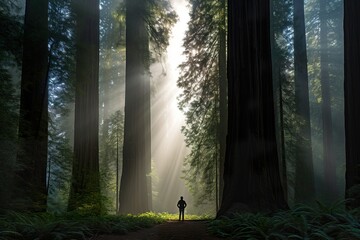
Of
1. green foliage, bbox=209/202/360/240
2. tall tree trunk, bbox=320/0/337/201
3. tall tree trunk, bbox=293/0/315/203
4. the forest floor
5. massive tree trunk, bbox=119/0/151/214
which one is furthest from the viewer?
tall tree trunk, bbox=320/0/337/201

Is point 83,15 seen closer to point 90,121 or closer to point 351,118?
point 90,121

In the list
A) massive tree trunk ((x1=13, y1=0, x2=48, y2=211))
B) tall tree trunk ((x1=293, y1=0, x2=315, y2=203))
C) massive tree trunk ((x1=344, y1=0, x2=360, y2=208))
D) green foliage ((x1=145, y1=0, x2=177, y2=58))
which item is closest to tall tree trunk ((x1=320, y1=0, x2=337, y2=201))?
tall tree trunk ((x1=293, y1=0, x2=315, y2=203))

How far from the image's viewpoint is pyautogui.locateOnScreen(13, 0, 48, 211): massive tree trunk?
8.41m

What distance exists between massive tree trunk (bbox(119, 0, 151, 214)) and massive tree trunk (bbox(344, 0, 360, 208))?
9815 millimetres

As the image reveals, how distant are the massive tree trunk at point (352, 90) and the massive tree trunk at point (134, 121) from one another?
386 inches

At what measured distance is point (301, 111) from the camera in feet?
61.1

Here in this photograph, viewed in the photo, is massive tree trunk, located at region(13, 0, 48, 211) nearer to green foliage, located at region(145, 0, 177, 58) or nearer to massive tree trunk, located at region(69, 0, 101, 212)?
massive tree trunk, located at region(69, 0, 101, 212)

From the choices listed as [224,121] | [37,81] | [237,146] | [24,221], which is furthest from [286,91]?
[24,221]

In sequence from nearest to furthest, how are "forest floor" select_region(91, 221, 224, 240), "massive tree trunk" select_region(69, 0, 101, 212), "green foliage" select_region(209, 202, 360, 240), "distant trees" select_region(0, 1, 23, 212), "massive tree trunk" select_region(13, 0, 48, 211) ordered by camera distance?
"green foliage" select_region(209, 202, 360, 240) < "forest floor" select_region(91, 221, 224, 240) < "distant trees" select_region(0, 1, 23, 212) < "massive tree trunk" select_region(13, 0, 48, 211) < "massive tree trunk" select_region(69, 0, 101, 212)

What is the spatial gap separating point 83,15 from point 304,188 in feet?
44.3

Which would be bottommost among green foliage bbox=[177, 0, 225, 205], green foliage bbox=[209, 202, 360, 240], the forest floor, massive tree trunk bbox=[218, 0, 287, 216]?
the forest floor

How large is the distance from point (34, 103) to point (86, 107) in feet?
7.68

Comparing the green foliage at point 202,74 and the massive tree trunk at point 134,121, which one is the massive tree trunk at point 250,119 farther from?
the green foliage at point 202,74

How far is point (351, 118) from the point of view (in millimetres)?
7562
